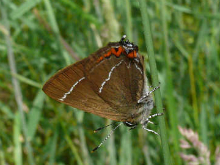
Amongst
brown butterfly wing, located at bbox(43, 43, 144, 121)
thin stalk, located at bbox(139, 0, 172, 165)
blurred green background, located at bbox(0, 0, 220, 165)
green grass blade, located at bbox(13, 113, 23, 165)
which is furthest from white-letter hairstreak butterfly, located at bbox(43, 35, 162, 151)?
green grass blade, located at bbox(13, 113, 23, 165)

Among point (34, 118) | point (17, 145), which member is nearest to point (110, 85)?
point (34, 118)

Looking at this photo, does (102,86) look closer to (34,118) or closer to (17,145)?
(34,118)

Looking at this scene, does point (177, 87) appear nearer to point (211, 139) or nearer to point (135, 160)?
point (211, 139)

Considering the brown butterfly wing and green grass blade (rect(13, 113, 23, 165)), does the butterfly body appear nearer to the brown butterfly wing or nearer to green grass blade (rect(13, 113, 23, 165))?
the brown butterfly wing

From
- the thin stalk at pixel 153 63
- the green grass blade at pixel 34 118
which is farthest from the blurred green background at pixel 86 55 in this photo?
the thin stalk at pixel 153 63

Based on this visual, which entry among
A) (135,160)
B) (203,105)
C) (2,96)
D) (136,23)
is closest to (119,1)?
(136,23)

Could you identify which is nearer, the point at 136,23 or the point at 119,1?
the point at 119,1
